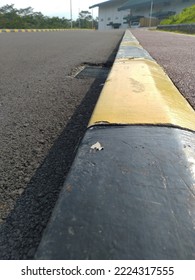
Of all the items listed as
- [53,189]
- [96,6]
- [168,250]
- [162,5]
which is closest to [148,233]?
[168,250]

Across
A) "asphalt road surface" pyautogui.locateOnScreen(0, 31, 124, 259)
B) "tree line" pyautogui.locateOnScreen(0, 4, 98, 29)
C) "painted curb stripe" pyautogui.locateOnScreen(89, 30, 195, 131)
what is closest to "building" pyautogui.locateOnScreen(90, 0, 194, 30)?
"tree line" pyautogui.locateOnScreen(0, 4, 98, 29)

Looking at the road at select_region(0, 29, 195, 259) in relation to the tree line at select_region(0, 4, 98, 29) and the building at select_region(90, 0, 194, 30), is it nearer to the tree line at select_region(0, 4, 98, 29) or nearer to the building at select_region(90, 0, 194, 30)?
the tree line at select_region(0, 4, 98, 29)

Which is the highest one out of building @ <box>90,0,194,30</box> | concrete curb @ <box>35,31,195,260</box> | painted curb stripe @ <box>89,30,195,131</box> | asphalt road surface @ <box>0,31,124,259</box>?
building @ <box>90,0,194,30</box>

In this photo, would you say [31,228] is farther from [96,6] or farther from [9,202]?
[96,6]

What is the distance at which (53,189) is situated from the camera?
1.09 metres

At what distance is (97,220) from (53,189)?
0.40 metres

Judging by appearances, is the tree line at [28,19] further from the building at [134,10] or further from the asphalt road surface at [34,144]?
the asphalt road surface at [34,144]

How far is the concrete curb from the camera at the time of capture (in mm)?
670

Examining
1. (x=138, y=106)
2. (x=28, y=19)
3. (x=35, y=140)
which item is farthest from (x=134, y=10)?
(x=35, y=140)

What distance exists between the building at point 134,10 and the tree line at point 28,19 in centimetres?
563

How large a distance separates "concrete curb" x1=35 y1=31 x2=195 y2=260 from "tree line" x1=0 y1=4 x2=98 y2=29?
29.7 metres

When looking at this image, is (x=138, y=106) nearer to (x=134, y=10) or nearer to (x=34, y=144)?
A: (x=34, y=144)

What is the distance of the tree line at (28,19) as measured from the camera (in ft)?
95.3

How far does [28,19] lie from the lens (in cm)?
3797
